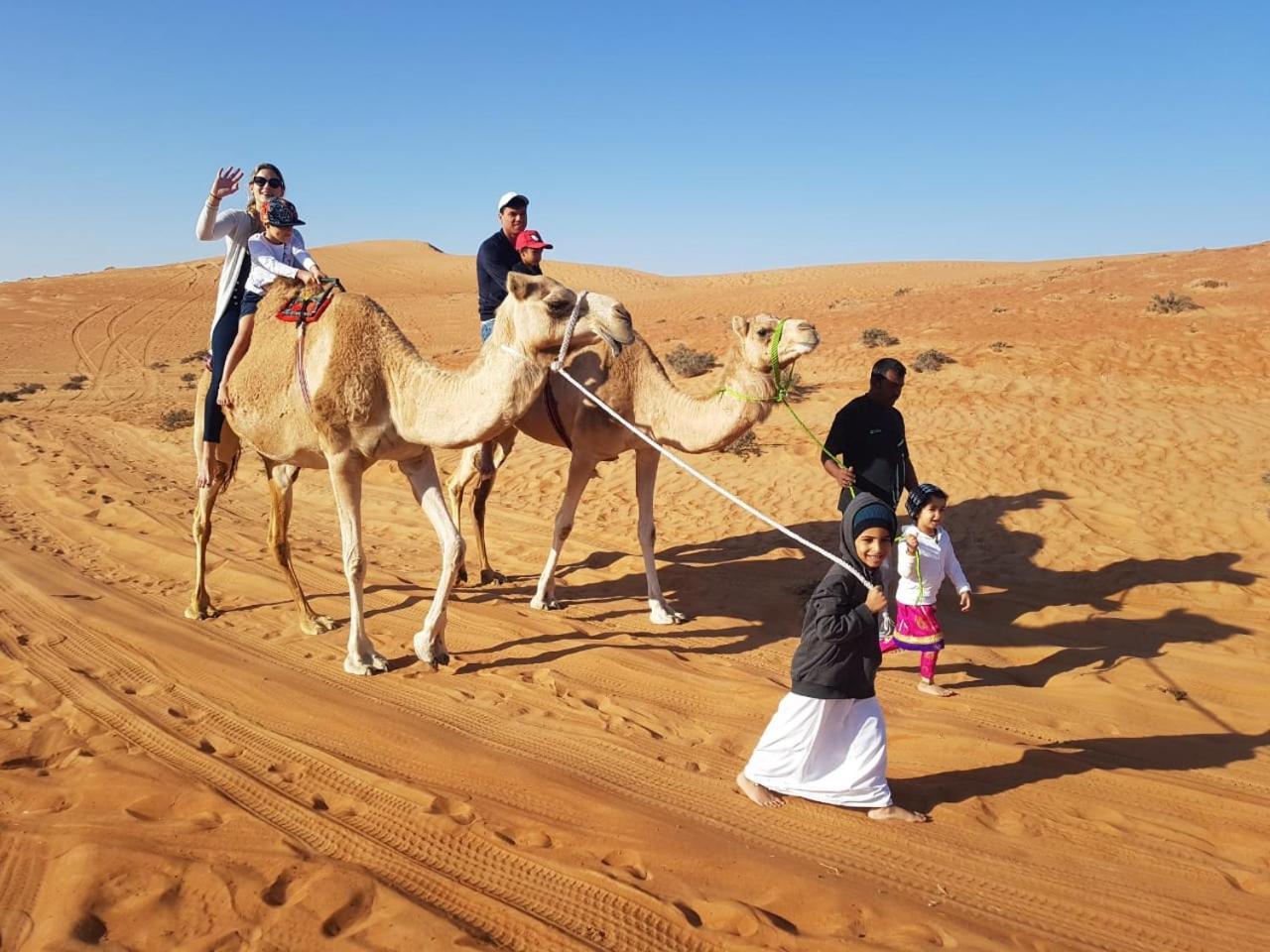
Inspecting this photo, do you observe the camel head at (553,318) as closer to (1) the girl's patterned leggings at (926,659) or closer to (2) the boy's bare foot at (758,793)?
(2) the boy's bare foot at (758,793)

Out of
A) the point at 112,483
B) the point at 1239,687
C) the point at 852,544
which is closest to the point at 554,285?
the point at 852,544

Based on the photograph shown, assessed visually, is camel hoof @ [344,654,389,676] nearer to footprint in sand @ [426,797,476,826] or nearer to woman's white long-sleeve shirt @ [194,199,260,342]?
footprint in sand @ [426,797,476,826]

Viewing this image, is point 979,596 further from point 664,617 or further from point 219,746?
point 219,746

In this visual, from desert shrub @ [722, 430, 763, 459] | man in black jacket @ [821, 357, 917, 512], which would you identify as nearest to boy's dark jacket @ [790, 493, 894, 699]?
man in black jacket @ [821, 357, 917, 512]

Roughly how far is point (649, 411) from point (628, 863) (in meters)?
4.28

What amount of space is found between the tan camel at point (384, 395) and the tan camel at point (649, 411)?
753 millimetres

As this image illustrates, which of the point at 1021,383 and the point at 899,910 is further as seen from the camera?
the point at 1021,383

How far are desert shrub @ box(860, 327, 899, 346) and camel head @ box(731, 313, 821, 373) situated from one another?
13441 millimetres

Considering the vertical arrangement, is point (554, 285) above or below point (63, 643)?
above

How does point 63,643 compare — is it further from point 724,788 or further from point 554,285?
point 724,788

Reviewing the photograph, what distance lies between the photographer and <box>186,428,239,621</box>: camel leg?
24.5ft

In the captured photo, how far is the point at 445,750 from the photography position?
4.94 metres

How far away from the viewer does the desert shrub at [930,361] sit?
55.5 ft

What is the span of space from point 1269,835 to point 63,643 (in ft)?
24.4
